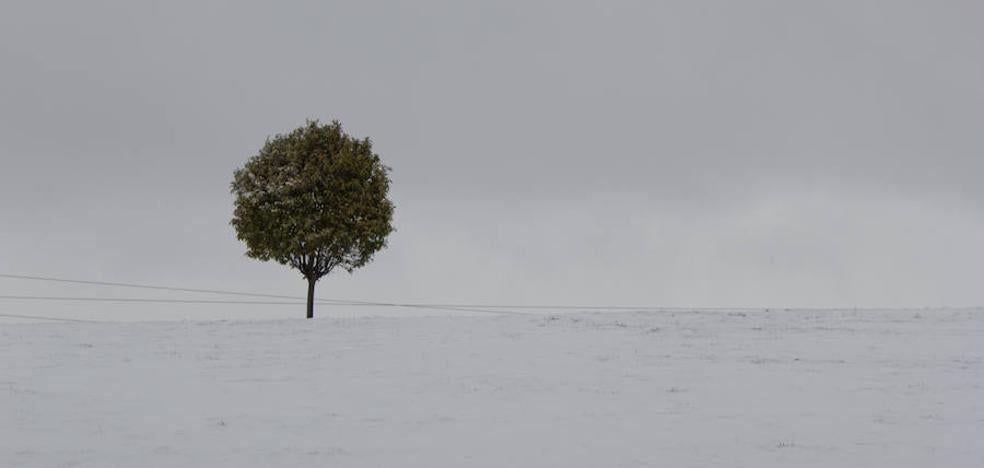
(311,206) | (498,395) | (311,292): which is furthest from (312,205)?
(498,395)

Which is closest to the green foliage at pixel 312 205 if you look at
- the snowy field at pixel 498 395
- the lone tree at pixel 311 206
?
the lone tree at pixel 311 206

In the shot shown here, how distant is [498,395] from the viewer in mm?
23672

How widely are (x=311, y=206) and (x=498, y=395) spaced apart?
85.8ft

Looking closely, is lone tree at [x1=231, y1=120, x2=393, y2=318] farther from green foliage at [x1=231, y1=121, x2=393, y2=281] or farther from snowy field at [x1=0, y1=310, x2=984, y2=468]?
snowy field at [x1=0, y1=310, x2=984, y2=468]

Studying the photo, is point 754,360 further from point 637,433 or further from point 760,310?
point 760,310

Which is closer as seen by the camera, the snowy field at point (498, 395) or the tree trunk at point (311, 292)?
the snowy field at point (498, 395)

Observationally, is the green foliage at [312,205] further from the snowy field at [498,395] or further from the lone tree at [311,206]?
the snowy field at [498,395]

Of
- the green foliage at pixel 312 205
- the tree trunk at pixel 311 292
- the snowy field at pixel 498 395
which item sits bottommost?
the snowy field at pixel 498 395

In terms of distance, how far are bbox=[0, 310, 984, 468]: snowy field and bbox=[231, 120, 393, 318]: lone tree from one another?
9.30 m

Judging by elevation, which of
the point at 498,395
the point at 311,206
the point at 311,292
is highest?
the point at 311,206

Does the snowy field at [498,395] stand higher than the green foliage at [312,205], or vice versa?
the green foliage at [312,205]

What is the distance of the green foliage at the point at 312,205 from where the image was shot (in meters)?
47.7

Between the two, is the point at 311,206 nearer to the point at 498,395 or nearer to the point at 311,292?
the point at 311,292

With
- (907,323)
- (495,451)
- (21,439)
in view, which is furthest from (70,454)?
(907,323)
